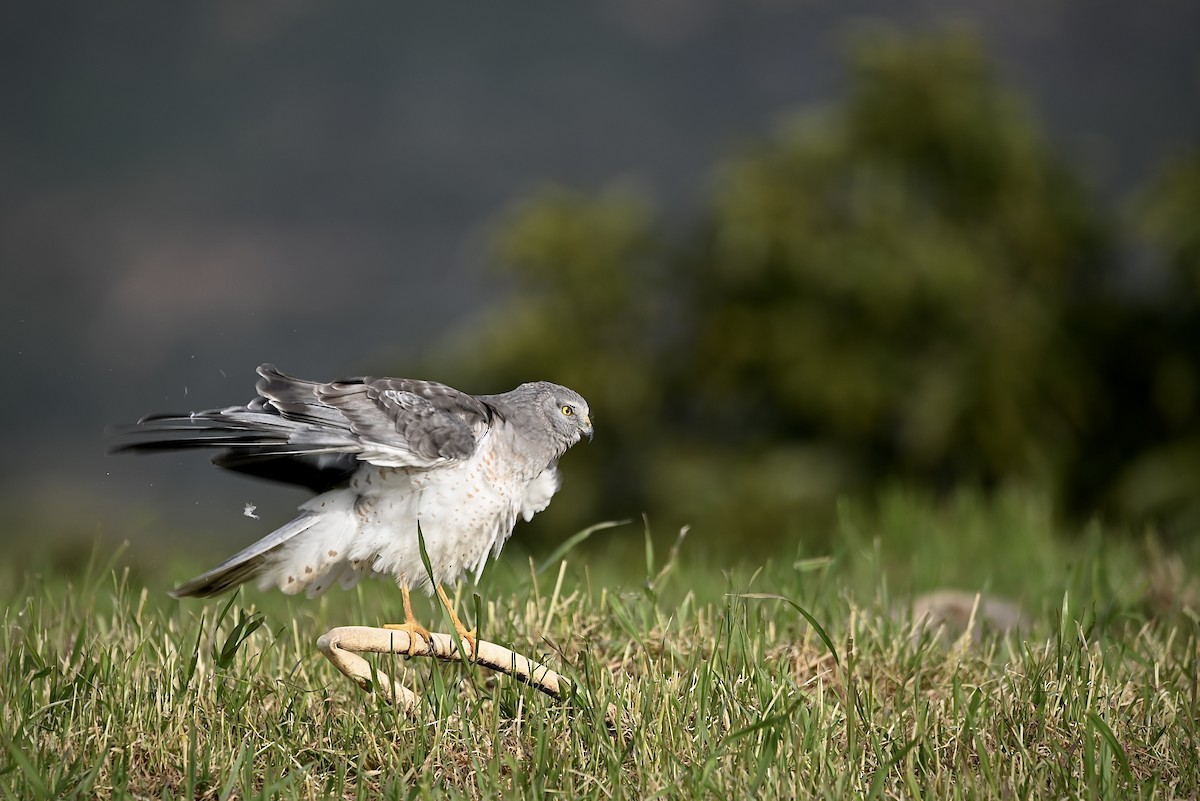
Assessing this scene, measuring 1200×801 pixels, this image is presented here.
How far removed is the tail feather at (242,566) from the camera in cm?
309

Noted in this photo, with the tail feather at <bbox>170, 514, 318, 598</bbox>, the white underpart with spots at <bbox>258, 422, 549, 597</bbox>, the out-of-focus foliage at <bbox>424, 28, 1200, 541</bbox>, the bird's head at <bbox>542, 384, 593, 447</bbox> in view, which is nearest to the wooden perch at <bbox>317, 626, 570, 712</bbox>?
the white underpart with spots at <bbox>258, 422, 549, 597</bbox>

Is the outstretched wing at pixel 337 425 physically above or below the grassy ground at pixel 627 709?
above

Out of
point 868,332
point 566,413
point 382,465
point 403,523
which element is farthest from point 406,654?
point 868,332

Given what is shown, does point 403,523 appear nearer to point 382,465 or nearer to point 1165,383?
point 382,465

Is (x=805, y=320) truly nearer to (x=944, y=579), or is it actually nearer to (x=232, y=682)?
(x=944, y=579)

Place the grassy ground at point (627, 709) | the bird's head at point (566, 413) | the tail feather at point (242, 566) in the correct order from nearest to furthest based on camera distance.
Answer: the grassy ground at point (627, 709) < the tail feather at point (242, 566) < the bird's head at point (566, 413)

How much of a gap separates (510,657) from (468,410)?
67 centimetres

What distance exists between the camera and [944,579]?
520 cm

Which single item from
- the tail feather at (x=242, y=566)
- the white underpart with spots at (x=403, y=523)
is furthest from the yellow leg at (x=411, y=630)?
the tail feather at (x=242, y=566)

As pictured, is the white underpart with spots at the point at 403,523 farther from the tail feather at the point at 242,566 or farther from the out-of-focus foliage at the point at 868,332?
the out-of-focus foliage at the point at 868,332

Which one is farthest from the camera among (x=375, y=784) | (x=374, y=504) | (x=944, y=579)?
(x=944, y=579)

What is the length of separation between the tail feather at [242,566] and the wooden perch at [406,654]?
351 millimetres

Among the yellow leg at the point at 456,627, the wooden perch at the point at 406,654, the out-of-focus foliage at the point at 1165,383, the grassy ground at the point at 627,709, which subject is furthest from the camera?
the out-of-focus foliage at the point at 1165,383

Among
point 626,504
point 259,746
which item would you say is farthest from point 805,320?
point 259,746
